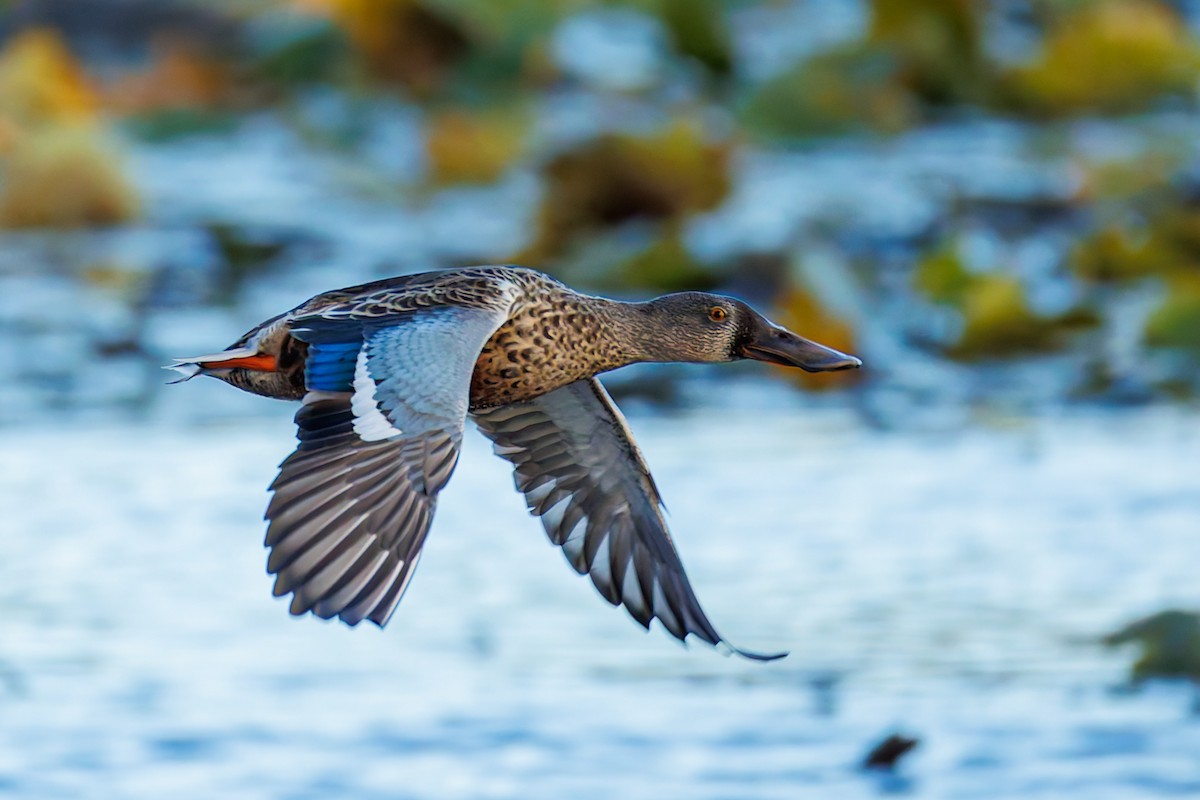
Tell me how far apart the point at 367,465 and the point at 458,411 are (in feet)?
0.88

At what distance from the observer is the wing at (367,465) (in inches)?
231

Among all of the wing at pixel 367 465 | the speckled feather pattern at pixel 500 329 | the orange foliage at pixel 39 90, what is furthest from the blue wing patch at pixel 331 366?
the orange foliage at pixel 39 90

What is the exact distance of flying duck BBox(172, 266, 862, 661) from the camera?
595 centimetres

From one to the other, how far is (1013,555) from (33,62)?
12580 mm

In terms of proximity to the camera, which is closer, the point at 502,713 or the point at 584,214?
the point at 502,713

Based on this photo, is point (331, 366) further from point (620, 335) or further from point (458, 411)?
point (620, 335)

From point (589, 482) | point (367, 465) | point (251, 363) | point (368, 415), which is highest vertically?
point (251, 363)

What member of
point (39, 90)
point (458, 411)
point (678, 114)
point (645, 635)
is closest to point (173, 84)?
point (39, 90)

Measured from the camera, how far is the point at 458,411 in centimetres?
620

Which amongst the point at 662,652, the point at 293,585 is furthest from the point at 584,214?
the point at 293,585

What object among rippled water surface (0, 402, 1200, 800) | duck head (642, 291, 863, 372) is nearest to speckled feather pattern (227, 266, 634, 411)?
duck head (642, 291, 863, 372)

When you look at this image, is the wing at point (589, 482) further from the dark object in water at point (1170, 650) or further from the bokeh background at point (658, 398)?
the dark object in water at point (1170, 650)

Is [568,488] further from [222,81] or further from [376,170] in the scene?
[222,81]

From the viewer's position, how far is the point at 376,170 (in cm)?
2209
